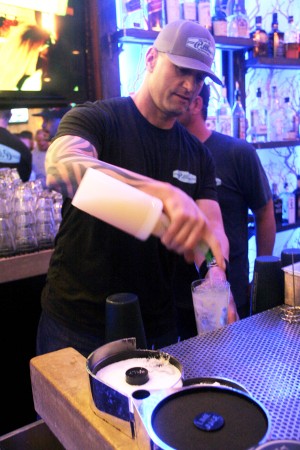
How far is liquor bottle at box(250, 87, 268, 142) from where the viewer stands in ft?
9.61

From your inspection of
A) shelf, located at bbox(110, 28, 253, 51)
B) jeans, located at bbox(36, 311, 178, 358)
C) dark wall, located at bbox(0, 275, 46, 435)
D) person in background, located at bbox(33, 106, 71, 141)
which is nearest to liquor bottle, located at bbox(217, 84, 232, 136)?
shelf, located at bbox(110, 28, 253, 51)

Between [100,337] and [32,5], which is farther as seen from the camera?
[32,5]

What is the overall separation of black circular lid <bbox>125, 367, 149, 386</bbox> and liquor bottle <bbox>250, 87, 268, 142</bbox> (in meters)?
2.43

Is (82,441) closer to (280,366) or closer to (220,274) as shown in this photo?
(280,366)

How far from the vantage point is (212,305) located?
1130mm

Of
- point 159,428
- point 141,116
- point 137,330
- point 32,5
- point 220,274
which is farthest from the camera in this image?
point 32,5

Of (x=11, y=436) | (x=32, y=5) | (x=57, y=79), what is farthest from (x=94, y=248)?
(x=32, y=5)

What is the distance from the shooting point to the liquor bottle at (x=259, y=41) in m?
2.78

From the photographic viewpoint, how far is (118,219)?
697 mm

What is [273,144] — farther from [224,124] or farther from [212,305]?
[212,305]

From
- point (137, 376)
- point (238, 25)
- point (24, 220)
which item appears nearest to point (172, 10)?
point (238, 25)

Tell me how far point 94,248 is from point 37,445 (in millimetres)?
574

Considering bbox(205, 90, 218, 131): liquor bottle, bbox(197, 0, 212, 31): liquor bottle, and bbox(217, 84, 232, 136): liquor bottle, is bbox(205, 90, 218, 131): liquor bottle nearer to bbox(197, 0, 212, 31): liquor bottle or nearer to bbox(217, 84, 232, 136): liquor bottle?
bbox(217, 84, 232, 136): liquor bottle

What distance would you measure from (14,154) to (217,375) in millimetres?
1875
